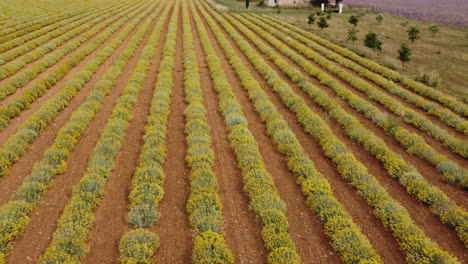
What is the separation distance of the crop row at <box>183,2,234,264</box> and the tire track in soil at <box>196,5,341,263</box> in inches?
80.9

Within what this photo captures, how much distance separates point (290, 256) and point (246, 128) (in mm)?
6608

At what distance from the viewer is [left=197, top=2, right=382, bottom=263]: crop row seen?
739cm

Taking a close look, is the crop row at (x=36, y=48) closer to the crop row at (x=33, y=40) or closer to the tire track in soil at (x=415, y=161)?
the crop row at (x=33, y=40)

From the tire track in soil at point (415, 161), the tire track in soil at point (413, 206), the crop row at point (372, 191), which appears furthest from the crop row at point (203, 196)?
the tire track in soil at point (415, 161)

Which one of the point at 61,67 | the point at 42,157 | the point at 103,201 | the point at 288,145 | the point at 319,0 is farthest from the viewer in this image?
the point at 319,0

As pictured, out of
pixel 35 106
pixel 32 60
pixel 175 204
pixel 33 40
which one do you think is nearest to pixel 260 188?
pixel 175 204

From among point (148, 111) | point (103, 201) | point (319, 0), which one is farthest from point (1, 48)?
point (319, 0)

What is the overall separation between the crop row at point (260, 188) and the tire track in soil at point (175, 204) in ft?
6.61

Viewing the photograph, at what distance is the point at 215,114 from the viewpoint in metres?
14.7

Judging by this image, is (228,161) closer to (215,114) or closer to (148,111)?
(215,114)

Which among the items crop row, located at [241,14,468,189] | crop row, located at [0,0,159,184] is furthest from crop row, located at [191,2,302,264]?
crop row, located at [0,0,159,184]

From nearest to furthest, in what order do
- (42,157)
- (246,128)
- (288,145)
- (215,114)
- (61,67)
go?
(42,157) → (288,145) → (246,128) → (215,114) → (61,67)

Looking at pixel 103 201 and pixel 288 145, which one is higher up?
pixel 288 145

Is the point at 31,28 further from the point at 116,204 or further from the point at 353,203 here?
the point at 353,203
